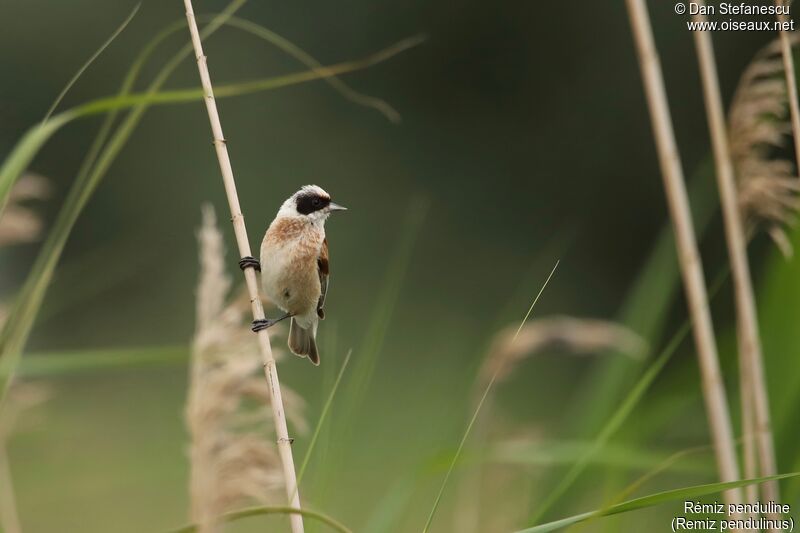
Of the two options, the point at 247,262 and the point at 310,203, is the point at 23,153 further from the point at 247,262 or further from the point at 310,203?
the point at 310,203

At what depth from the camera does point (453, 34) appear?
1186 centimetres

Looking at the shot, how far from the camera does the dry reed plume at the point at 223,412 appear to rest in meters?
1.53

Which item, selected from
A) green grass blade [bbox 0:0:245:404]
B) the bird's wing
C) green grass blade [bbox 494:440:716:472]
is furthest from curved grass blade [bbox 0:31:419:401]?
the bird's wing

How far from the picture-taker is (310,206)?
2.78 metres

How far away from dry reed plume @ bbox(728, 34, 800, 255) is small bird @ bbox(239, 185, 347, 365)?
96 centimetres

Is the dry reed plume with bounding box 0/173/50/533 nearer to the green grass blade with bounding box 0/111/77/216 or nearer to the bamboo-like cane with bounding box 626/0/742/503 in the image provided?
the green grass blade with bounding box 0/111/77/216

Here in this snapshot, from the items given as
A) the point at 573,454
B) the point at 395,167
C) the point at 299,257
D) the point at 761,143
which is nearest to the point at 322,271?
the point at 299,257

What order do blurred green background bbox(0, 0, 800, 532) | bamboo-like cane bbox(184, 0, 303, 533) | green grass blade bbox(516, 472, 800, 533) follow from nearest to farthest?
green grass blade bbox(516, 472, 800, 533)
bamboo-like cane bbox(184, 0, 303, 533)
blurred green background bbox(0, 0, 800, 532)

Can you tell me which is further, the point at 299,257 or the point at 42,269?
the point at 299,257

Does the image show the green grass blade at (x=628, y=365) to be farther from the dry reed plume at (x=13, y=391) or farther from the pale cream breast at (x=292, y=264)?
the dry reed plume at (x=13, y=391)

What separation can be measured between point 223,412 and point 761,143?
1.54 meters

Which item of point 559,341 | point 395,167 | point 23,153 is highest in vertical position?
point 395,167

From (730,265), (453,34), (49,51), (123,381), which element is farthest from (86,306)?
(730,265)

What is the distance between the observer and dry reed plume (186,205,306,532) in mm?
1533
